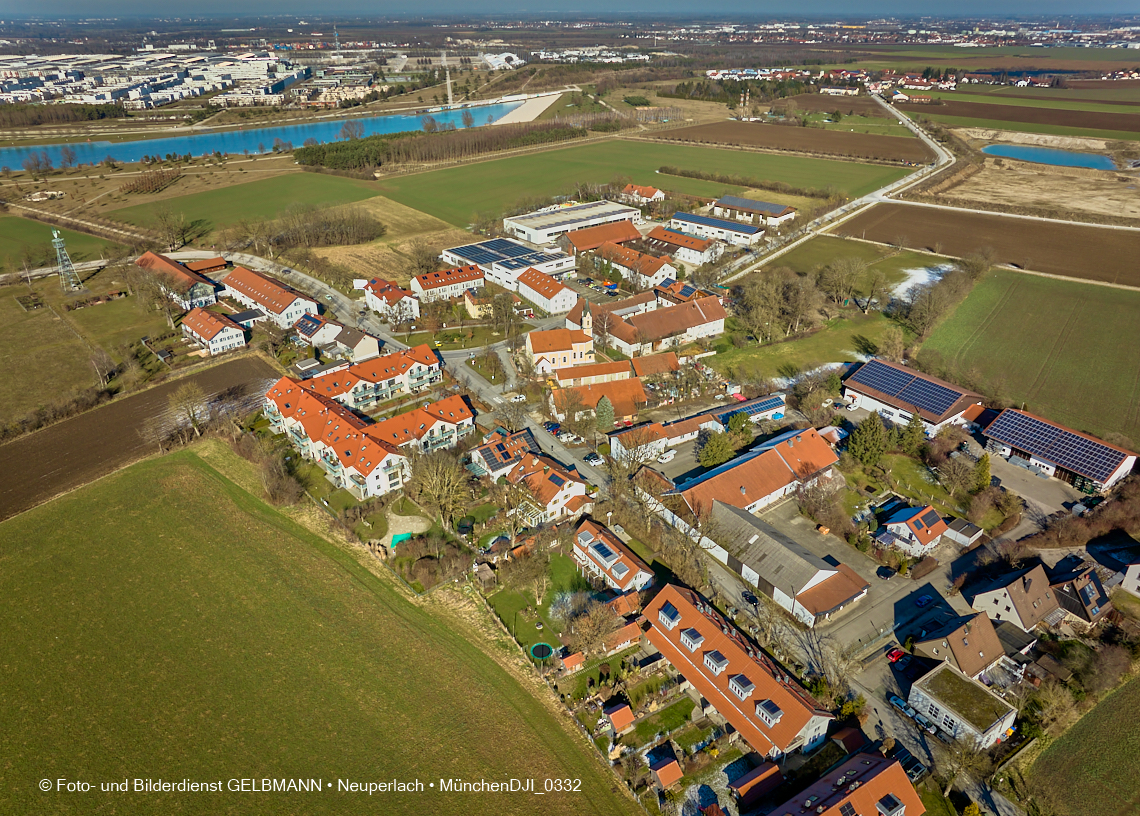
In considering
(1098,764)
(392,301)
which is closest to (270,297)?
(392,301)

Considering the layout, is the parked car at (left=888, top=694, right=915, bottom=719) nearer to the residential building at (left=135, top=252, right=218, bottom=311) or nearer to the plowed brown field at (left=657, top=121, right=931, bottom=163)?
the residential building at (left=135, top=252, right=218, bottom=311)

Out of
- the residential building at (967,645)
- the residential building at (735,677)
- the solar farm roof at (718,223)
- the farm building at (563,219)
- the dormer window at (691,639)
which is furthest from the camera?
the farm building at (563,219)

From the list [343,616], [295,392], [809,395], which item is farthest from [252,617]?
[809,395]

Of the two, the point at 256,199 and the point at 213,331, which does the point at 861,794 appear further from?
the point at 256,199

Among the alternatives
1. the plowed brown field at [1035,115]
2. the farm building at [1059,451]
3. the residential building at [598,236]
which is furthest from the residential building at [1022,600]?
the plowed brown field at [1035,115]

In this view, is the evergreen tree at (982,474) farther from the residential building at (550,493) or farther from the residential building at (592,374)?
the residential building at (592,374)

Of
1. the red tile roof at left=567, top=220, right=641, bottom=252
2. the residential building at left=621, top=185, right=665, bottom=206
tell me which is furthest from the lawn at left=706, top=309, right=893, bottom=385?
the residential building at left=621, top=185, right=665, bottom=206

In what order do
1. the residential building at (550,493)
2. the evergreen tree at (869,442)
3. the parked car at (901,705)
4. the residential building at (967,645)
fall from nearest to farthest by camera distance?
the parked car at (901,705)
the residential building at (967,645)
the residential building at (550,493)
the evergreen tree at (869,442)

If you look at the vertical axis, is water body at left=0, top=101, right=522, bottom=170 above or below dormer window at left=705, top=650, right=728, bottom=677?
above
